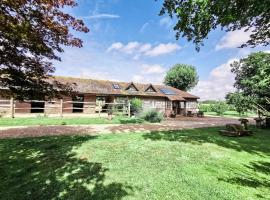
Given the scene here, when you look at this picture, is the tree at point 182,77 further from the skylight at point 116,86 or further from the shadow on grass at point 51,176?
the shadow on grass at point 51,176

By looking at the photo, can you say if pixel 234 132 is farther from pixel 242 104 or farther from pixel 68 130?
pixel 68 130

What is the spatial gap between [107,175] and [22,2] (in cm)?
463

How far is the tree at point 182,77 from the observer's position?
46881 millimetres

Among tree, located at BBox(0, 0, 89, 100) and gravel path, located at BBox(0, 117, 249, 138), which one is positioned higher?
tree, located at BBox(0, 0, 89, 100)

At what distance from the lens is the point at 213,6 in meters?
7.29

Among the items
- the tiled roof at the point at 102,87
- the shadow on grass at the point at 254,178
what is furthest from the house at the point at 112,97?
the shadow on grass at the point at 254,178

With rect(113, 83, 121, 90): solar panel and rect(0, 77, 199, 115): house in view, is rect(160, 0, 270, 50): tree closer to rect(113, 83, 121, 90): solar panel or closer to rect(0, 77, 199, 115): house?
rect(0, 77, 199, 115): house

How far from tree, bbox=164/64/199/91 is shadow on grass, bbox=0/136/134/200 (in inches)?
1671

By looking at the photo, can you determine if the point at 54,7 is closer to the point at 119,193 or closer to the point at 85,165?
the point at 85,165

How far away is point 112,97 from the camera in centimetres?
2553

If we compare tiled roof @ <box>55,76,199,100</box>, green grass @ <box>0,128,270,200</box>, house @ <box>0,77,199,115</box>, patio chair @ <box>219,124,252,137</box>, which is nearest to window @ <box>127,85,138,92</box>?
house @ <box>0,77,199,115</box>

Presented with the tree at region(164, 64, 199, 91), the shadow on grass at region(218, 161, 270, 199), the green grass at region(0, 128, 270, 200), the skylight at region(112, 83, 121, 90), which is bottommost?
the shadow on grass at region(218, 161, 270, 199)

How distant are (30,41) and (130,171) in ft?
14.0

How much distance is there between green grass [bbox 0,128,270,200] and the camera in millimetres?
4289
